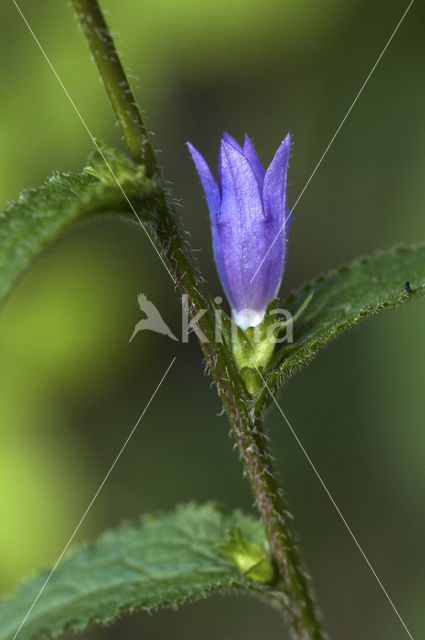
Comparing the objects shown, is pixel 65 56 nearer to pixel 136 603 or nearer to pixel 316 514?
pixel 316 514

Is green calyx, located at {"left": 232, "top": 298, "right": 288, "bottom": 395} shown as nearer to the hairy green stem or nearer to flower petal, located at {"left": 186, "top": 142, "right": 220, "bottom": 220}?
the hairy green stem

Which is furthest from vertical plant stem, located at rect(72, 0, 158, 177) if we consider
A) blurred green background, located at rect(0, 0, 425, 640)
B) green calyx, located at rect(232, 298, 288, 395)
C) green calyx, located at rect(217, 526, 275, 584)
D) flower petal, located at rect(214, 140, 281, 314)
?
blurred green background, located at rect(0, 0, 425, 640)

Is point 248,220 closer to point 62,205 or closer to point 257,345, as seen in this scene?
point 257,345

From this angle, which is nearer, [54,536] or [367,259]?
[367,259]

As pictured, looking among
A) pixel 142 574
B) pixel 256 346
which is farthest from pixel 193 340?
pixel 256 346

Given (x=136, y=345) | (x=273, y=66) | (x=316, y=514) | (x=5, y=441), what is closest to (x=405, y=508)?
(x=316, y=514)

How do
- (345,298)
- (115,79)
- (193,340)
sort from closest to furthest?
(115,79), (345,298), (193,340)

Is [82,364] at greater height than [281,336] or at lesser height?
greater

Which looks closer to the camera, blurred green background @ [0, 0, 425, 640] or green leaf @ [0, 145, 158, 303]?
green leaf @ [0, 145, 158, 303]
